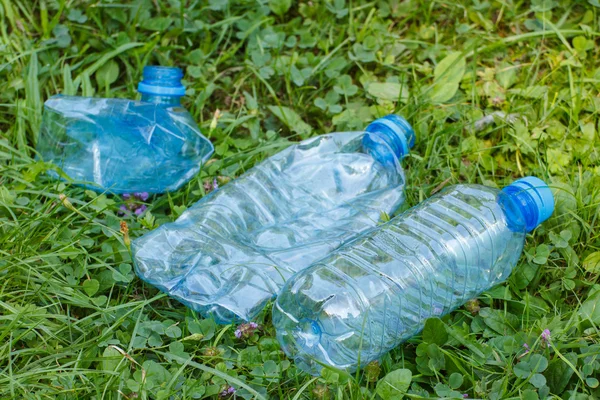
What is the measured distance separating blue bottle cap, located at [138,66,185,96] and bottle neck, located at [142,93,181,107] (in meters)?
0.03

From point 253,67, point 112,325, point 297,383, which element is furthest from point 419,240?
point 253,67

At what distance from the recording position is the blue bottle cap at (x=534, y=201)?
2.28m

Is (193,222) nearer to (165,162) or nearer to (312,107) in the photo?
(165,162)

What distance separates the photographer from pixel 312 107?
301 cm

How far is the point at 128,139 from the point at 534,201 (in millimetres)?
1430

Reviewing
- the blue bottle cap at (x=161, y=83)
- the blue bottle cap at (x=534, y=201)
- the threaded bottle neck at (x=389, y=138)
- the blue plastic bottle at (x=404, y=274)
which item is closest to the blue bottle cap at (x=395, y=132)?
the threaded bottle neck at (x=389, y=138)

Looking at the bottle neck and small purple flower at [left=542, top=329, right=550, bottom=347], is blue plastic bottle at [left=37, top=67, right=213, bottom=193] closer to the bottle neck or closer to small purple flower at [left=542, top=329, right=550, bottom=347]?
the bottle neck

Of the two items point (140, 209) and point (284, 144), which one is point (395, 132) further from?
point (140, 209)

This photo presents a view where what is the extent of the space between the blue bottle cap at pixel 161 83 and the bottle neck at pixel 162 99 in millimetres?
31

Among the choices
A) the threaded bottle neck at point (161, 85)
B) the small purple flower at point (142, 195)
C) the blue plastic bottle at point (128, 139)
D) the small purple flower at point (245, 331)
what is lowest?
the small purple flower at point (245, 331)

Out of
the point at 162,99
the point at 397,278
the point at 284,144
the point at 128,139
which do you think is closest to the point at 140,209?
the point at 128,139

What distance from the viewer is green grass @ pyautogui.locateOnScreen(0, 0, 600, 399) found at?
2.05 m

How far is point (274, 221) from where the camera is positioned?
2564 mm

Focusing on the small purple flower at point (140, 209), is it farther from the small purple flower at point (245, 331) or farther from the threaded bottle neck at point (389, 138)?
the threaded bottle neck at point (389, 138)
